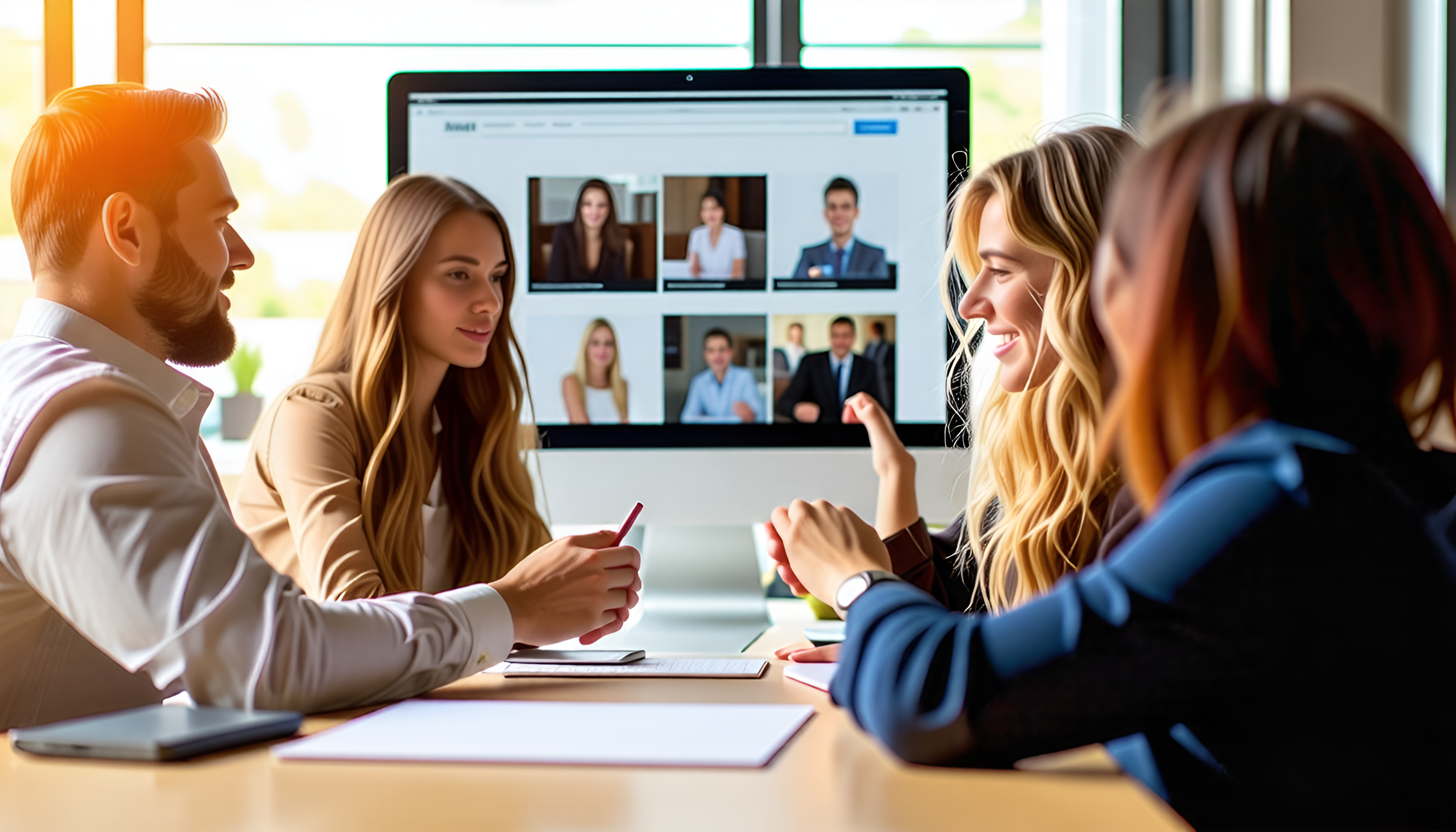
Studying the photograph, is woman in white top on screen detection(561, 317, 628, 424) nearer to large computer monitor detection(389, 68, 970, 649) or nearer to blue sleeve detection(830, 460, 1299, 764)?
large computer monitor detection(389, 68, 970, 649)

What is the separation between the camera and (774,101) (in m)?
1.51

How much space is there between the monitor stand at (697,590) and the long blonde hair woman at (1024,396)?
→ 0.77 feet

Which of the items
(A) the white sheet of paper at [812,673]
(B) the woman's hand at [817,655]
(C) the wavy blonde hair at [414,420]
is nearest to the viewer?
(A) the white sheet of paper at [812,673]

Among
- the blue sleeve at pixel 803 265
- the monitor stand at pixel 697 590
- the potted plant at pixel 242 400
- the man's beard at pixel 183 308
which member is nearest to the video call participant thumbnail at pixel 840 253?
the blue sleeve at pixel 803 265

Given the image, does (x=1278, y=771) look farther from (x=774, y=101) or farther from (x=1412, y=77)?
(x=1412, y=77)

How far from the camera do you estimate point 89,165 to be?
1.04 m

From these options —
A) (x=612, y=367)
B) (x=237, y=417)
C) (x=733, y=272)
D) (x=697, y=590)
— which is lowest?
(x=697, y=590)

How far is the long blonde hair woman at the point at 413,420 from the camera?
1435 mm

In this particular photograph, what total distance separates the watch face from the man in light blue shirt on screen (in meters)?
0.75

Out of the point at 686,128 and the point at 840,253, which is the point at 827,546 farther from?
the point at 686,128

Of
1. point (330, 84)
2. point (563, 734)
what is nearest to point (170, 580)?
point (563, 734)

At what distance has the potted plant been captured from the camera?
220 cm

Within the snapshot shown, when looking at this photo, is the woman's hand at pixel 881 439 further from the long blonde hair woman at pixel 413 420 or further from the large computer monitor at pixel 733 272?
the long blonde hair woman at pixel 413 420

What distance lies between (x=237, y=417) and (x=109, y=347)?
1240 mm
